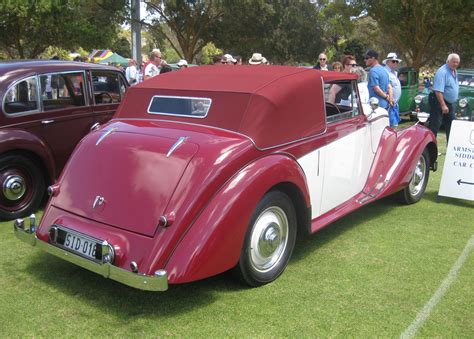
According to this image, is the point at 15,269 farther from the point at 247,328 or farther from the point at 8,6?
the point at 8,6

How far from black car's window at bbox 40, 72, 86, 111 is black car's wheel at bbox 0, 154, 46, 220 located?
2.34ft

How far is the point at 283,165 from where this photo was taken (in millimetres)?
3557

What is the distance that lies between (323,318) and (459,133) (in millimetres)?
3694

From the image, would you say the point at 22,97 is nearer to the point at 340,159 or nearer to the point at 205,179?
the point at 205,179

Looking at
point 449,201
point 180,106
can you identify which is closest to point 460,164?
point 449,201

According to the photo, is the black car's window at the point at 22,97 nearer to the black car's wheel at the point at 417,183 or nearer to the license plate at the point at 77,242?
the license plate at the point at 77,242

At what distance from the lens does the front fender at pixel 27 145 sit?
4.87m

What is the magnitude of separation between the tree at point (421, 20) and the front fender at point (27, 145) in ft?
61.9

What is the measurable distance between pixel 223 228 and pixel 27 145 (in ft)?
9.68

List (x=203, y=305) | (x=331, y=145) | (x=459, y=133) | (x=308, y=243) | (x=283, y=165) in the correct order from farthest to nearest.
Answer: (x=459, y=133) → (x=308, y=243) → (x=331, y=145) → (x=283, y=165) → (x=203, y=305)

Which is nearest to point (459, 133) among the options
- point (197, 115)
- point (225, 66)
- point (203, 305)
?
point (225, 66)

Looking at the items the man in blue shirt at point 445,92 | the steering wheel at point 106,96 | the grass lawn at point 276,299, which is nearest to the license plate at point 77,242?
the grass lawn at point 276,299

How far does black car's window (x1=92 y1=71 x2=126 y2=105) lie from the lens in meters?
6.05

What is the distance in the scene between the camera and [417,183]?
232 inches
